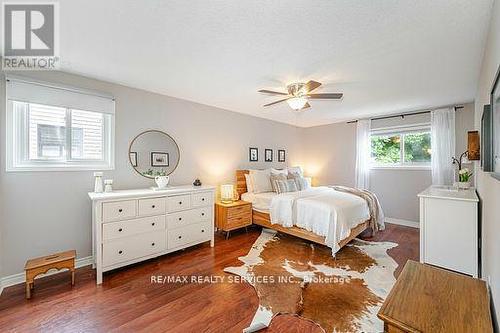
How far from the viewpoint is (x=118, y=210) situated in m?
2.50

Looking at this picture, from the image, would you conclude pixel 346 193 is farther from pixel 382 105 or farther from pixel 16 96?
pixel 16 96

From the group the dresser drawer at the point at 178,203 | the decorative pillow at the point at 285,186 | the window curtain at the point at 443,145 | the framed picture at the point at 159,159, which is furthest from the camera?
the decorative pillow at the point at 285,186

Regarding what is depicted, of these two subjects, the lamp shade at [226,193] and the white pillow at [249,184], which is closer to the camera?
the lamp shade at [226,193]

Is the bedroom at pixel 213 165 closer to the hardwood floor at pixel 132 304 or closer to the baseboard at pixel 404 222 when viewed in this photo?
the hardwood floor at pixel 132 304

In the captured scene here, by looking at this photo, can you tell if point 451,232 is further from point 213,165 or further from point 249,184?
point 213,165

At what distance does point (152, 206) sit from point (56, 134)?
55.1 inches

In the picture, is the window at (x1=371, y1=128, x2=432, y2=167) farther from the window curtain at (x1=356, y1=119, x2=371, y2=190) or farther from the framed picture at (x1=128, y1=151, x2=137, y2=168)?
the framed picture at (x1=128, y1=151, x2=137, y2=168)

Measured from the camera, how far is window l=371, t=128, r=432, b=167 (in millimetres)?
4402

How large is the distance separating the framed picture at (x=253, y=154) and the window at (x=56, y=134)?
8.75 feet

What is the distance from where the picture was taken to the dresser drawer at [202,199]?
3.24 m

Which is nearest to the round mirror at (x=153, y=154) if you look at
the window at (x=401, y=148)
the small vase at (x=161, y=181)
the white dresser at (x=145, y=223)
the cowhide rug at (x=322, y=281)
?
the small vase at (x=161, y=181)

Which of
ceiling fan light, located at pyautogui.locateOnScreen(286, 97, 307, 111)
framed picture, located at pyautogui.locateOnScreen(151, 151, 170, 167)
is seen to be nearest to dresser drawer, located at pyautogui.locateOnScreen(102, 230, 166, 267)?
framed picture, located at pyautogui.locateOnScreen(151, 151, 170, 167)

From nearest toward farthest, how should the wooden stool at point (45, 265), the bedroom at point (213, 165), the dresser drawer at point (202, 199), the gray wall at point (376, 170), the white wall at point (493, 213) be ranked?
1. the white wall at point (493, 213)
2. the bedroom at point (213, 165)
3. the wooden stool at point (45, 265)
4. the dresser drawer at point (202, 199)
5. the gray wall at point (376, 170)

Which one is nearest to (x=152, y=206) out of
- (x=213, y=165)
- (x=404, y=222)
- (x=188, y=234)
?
(x=188, y=234)
